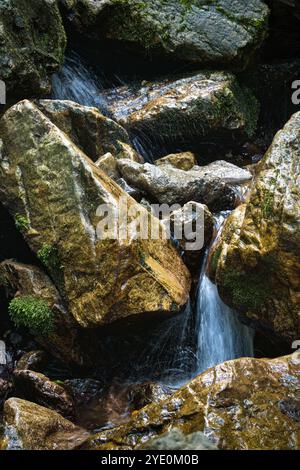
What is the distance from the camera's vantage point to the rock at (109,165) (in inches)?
332

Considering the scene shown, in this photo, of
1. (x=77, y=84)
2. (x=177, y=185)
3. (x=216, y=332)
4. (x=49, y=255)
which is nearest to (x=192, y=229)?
(x=177, y=185)

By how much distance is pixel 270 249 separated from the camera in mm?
6086

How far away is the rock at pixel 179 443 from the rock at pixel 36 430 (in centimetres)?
165

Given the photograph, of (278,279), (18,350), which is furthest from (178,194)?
(18,350)

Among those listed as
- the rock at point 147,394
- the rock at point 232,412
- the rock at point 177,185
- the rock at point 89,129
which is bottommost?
the rock at point 147,394

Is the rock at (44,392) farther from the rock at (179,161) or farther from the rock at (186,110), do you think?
the rock at (186,110)

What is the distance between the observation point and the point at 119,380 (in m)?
7.29

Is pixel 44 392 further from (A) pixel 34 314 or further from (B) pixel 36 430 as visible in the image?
(B) pixel 36 430

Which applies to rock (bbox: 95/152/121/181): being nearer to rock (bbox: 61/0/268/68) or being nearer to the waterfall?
the waterfall

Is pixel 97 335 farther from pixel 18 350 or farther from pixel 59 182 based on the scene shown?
pixel 59 182

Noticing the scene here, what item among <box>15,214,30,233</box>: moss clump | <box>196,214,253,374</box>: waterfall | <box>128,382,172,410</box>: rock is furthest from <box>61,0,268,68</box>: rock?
<box>128,382,172,410</box>: rock

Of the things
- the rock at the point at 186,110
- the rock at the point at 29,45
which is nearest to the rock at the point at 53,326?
the rock at the point at 29,45

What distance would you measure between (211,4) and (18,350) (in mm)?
8259

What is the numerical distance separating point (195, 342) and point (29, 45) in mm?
5611
